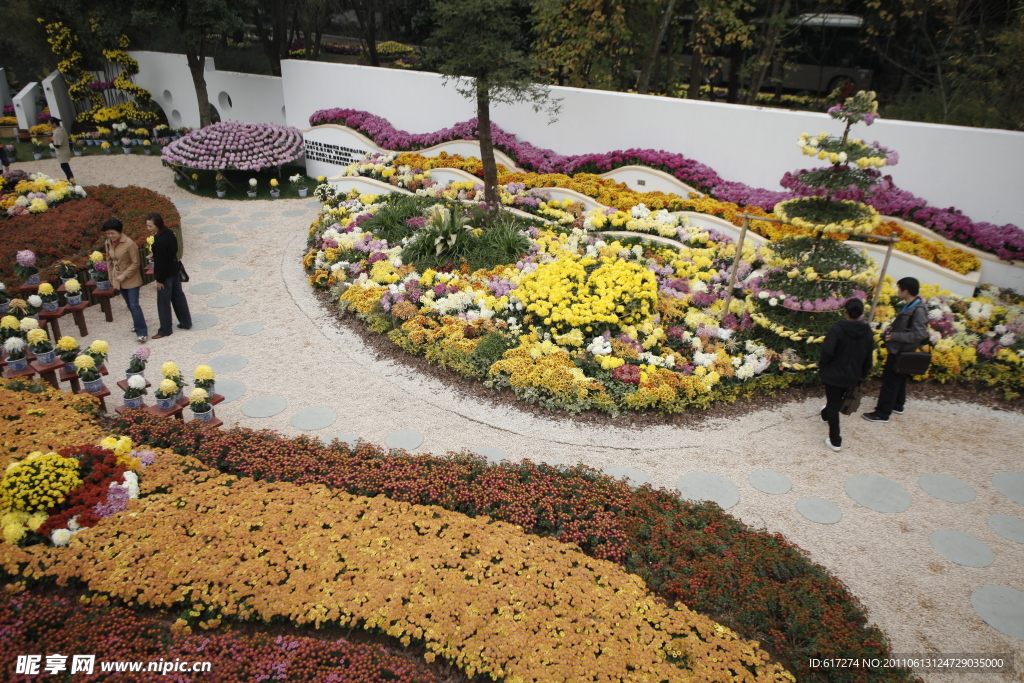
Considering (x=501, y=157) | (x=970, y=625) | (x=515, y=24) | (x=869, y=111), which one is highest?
(x=515, y=24)

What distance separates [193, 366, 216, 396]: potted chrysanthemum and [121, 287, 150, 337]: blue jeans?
244cm

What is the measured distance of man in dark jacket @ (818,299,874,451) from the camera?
579cm

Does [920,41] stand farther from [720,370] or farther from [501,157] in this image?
[720,370]

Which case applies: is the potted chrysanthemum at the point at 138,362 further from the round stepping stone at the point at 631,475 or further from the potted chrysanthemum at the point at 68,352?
the round stepping stone at the point at 631,475

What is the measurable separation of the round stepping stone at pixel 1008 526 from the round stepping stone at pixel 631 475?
2858 millimetres

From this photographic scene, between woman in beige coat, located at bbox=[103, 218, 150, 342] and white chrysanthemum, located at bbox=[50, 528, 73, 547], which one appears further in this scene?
woman in beige coat, located at bbox=[103, 218, 150, 342]

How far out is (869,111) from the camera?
6.88 meters

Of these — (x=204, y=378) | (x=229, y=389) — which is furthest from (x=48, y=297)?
(x=204, y=378)

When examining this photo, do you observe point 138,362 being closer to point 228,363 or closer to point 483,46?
point 228,363

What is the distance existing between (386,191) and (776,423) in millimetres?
9158

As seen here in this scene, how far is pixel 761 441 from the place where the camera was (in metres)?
6.38

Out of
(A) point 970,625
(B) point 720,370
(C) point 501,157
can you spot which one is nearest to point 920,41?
(C) point 501,157

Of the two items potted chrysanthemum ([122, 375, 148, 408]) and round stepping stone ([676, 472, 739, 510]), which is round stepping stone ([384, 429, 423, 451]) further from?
round stepping stone ([676, 472, 739, 510])
